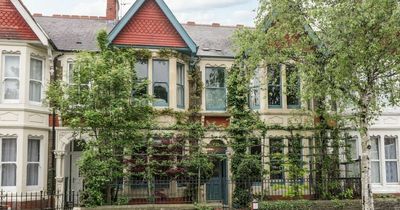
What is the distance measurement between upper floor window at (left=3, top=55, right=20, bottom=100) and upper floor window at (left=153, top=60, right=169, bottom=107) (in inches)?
243

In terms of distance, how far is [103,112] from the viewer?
18.8 meters

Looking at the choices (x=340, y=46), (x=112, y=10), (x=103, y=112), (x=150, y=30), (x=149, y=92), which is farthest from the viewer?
(x=112, y=10)

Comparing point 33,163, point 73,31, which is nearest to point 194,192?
point 33,163

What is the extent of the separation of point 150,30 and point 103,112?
230 inches

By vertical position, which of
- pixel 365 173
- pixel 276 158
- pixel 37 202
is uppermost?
pixel 276 158

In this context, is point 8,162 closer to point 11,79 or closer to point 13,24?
point 11,79

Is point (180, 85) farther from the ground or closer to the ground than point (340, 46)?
closer to the ground

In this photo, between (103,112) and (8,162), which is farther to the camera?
(8,162)

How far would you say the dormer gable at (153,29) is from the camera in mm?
22656

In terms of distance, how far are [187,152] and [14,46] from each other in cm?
905

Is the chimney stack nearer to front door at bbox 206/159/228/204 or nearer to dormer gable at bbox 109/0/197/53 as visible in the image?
dormer gable at bbox 109/0/197/53

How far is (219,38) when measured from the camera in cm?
2669

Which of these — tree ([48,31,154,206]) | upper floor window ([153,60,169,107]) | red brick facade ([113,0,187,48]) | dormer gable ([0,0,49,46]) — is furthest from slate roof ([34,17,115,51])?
tree ([48,31,154,206])

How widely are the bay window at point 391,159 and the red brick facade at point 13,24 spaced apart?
1793cm
